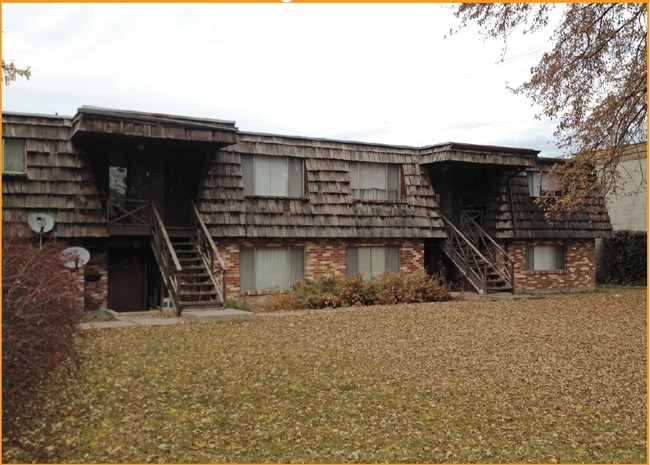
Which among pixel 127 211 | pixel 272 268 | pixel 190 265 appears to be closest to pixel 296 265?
pixel 272 268

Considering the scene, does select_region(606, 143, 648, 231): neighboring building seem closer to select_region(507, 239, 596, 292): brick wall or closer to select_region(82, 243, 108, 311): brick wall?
select_region(507, 239, 596, 292): brick wall

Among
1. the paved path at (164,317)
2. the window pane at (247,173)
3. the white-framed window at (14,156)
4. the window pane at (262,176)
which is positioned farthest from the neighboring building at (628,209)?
the white-framed window at (14,156)

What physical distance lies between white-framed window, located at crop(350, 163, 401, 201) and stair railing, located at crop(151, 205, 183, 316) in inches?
250

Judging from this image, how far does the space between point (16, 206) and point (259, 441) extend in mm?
11081

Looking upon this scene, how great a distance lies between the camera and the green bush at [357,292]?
54.7 feet

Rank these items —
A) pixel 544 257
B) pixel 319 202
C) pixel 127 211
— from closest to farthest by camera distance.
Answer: pixel 127 211 → pixel 319 202 → pixel 544 257

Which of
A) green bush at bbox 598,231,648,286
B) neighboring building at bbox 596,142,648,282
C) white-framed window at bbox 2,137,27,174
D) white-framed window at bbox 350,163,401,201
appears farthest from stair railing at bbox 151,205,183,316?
neighboring building at bbox 596,142,648,282

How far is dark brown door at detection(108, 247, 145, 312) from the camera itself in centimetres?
1691

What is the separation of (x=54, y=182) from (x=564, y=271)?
689 inches

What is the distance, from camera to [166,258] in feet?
50.2

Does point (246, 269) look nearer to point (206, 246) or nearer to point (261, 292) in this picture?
point (261, 292)

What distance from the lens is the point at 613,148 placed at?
16.4 metres

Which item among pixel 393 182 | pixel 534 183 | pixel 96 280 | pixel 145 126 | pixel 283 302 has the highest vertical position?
pixel 145 126

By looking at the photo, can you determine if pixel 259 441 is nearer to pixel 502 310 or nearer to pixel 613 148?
pixel 502 310
